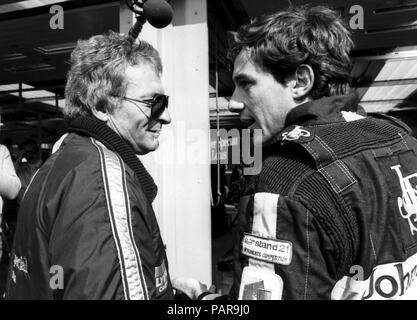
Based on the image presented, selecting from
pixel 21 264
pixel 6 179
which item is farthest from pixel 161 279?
pixel 6 179

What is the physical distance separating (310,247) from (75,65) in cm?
104

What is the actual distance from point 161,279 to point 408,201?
0.69 m

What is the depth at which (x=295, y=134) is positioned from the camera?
84cm

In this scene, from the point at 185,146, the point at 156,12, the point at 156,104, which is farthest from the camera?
the point at 185,146

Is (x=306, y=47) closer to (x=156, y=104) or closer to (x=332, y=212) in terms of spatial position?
(x=332, y=212)

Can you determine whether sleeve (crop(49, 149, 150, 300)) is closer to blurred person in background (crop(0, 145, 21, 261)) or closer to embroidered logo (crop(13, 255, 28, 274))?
embroidered logo (crop(13, 255, 28, 274))

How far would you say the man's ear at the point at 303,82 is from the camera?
99 centimetres

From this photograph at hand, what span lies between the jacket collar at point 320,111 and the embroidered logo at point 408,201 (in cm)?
19

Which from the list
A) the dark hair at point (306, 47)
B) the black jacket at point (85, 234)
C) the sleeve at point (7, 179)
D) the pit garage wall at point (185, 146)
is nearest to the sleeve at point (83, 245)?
the black jacket at point (85, 234)

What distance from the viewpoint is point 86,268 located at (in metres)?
0.82

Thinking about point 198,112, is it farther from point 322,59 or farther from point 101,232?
point 101,232
